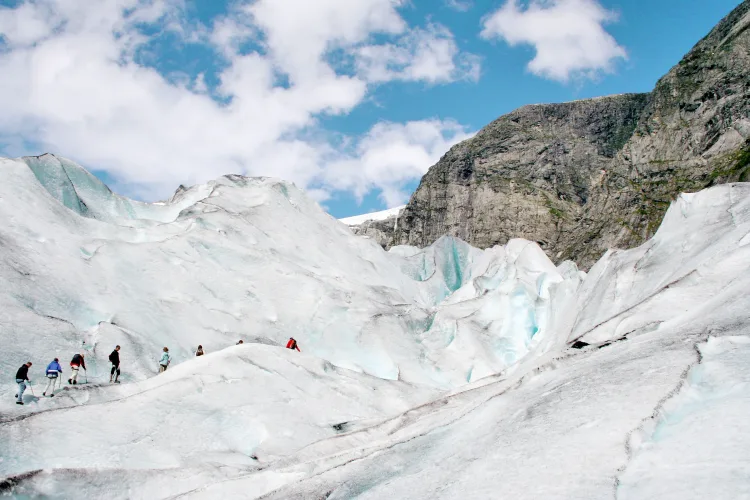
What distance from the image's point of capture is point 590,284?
59.4 feet

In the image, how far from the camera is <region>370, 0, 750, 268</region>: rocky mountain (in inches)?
2010

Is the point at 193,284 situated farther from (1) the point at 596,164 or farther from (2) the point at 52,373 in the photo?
(1) the point at 596,164

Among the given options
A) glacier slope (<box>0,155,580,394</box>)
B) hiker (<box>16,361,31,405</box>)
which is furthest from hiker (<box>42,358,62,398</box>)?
glacier slope (<box>0,155,580,394</box>)

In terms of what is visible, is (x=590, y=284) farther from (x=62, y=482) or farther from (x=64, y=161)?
(x=64, y=161)

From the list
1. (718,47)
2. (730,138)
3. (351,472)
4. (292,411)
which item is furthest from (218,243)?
(718,47)

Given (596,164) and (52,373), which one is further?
(596,164)

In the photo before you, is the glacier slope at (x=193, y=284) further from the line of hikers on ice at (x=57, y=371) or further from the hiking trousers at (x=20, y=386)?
the hiking trousers at (x=20, y=386)

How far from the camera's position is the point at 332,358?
19.7m

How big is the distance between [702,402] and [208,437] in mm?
8677

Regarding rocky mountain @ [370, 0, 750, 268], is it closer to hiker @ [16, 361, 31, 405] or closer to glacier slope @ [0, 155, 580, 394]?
glacier slope @ [0, 155, 580, 394]

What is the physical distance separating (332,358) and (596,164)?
A: 221ft

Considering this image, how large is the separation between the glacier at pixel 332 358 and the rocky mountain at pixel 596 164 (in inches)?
1142

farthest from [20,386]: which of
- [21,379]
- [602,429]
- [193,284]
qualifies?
[602,429]

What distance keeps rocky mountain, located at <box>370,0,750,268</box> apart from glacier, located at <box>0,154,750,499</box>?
95.2 feet
